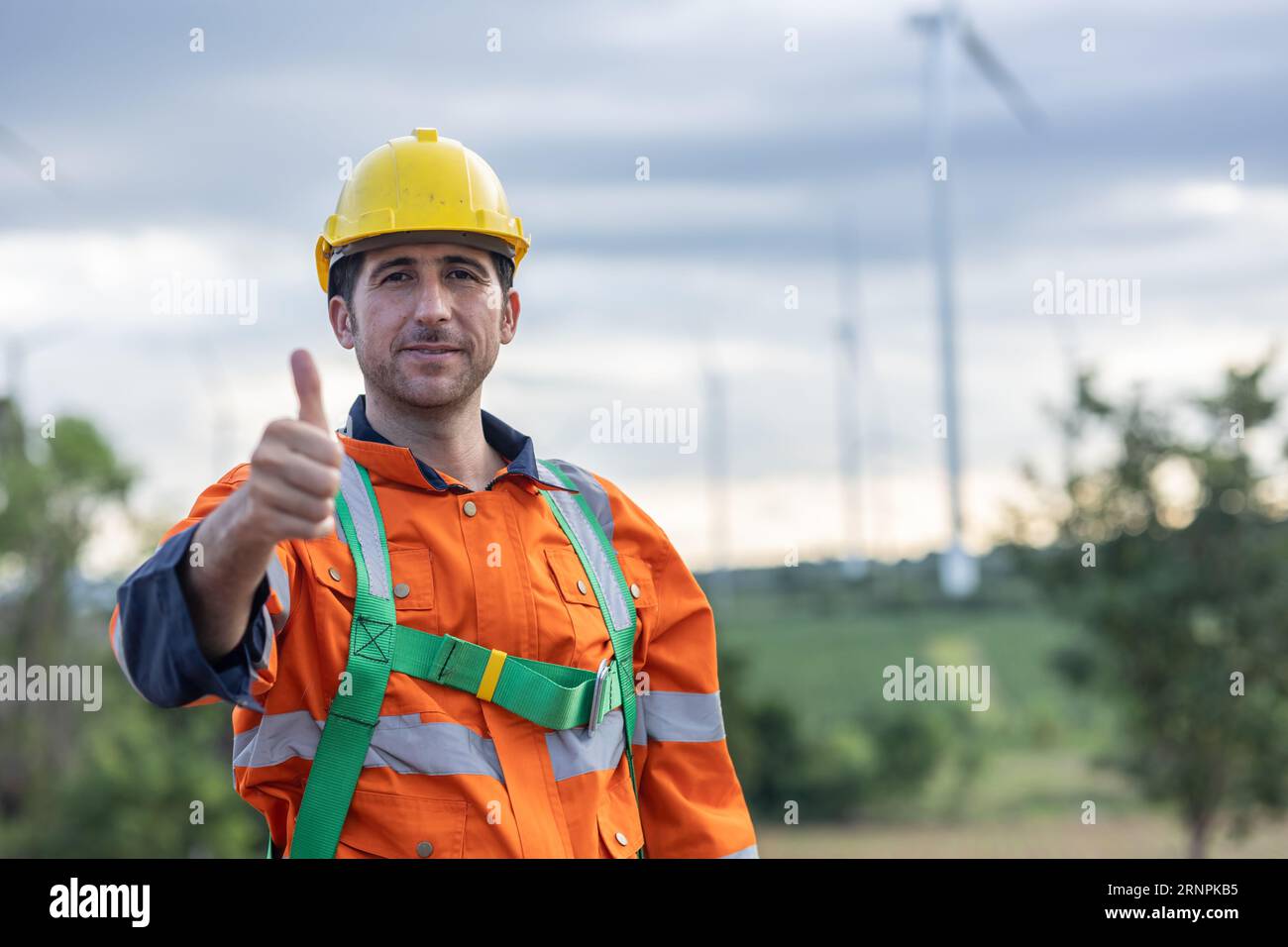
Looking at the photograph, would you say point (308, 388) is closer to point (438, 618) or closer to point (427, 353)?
point (438, 618)

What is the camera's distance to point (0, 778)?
36.7 meters

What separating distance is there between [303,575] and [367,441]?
0.46 m

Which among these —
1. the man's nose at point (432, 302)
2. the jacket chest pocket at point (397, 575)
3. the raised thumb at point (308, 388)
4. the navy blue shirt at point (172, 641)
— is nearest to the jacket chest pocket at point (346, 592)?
the jacket chest pocket at point (397, 575)

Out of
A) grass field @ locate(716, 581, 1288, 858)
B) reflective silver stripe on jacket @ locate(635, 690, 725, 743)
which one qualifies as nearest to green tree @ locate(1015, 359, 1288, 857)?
grass field @ locate(716, 581, 1288, 858)

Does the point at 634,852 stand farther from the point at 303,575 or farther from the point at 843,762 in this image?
the point at 843,762

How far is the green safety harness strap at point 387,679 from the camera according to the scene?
11.8 ft

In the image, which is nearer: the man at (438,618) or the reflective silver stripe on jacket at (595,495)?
the man at (438,618)

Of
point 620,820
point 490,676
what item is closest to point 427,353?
point 490,676

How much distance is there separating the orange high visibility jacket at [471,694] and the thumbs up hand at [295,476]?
357 millimetres

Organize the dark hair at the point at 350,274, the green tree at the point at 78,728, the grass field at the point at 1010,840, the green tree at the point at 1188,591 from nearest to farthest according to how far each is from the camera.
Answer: the dark hair at the point at 350,274 < the green tree at the point at 1188,591 < the grass field at the point at 1010,840 < the green tree at the point at 78,728

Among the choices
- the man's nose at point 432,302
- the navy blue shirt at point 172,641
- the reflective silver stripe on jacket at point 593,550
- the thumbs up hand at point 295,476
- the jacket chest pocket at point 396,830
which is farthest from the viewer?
the reflective silver stripe on jacket at point 593,550

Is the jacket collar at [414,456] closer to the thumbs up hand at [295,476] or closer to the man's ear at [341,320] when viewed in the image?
the man's ear at [341,320]

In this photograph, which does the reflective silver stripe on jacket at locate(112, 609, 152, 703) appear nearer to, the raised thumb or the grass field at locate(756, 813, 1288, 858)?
the raised thumb

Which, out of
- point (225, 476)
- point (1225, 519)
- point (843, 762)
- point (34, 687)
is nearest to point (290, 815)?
point (225, 476)
